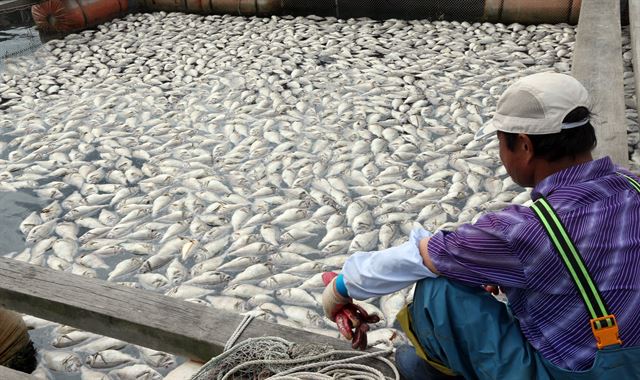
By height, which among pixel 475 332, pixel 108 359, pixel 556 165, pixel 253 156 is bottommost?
pixel 108 359

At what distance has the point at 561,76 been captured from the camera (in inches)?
56.6

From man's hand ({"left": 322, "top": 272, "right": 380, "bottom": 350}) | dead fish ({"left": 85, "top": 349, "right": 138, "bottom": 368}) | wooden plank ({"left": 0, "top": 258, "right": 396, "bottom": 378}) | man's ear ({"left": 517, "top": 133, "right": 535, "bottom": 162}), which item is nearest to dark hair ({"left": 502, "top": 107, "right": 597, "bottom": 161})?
man's ear ({"left": 517, "top": 133, "right": 535, "bottom": 162})

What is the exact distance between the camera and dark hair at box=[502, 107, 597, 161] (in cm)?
141

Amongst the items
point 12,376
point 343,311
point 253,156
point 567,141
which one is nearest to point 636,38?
point 253,156

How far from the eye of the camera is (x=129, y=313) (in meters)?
2.27

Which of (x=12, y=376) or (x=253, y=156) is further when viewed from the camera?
(x=253, y=156)

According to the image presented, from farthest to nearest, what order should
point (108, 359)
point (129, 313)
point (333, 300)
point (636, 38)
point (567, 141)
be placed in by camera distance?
point (636, 38) < point (108, 359) < point (129, 313) < point (333, 300) < point (567, 141)

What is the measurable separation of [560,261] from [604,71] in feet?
10.6

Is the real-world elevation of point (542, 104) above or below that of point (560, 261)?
above

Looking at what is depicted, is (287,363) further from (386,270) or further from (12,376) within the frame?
(12,376)

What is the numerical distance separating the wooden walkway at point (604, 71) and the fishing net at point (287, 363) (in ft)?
5.68

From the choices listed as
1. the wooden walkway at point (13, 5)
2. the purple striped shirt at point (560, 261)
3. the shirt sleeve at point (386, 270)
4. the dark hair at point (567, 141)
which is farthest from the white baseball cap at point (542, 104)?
the wooden walkway at point (13, 5)

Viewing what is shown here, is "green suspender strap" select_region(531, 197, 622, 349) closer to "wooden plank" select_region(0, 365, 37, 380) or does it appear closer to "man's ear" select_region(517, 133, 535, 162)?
"man's ear" select_region(517, 133, 535, 162)

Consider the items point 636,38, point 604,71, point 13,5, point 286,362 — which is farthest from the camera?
point 13,5
